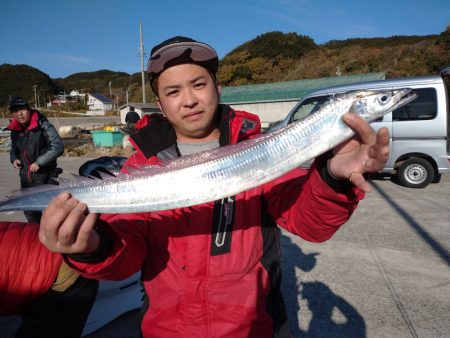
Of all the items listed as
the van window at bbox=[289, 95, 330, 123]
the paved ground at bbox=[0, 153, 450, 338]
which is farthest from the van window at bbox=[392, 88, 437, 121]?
the paved ground at bbox=[0, 153, 450, 338]

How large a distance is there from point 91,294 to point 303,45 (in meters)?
67.3

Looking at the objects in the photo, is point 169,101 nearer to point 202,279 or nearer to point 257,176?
point 257,176

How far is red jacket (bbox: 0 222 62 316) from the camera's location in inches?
85.4

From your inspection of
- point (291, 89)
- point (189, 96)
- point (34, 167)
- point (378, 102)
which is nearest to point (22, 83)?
point (291, 89)

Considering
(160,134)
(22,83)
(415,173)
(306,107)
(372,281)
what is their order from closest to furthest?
(160,134) → (372,281) → (415,173) → (306,107) → (22,83)

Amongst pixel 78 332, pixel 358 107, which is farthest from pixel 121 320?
pixel 358 107

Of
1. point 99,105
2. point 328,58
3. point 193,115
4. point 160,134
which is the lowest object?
point 160,134

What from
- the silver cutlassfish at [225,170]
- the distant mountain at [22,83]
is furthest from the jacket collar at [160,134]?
the distant mountain at [22,83]

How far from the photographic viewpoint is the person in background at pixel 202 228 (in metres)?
1.44

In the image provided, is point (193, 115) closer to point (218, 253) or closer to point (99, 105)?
point (218, 253)

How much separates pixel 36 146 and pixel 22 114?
0.62 metres

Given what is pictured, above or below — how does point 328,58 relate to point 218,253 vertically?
above

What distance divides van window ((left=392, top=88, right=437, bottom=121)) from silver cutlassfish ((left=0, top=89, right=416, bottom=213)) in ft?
24.8

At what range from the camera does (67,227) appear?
4.42 ft
